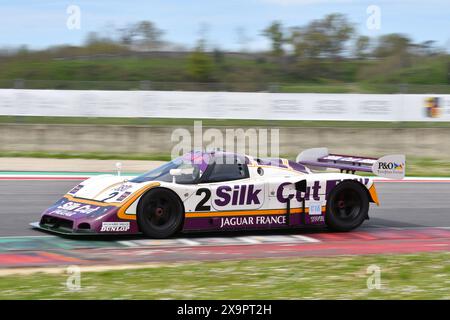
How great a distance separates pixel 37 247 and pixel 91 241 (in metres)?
0.68

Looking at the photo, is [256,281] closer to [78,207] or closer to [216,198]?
[216,198]

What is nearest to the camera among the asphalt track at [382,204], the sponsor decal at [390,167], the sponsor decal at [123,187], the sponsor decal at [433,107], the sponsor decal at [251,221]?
the sponsor decal at [123,187]

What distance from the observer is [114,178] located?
34.6 ft

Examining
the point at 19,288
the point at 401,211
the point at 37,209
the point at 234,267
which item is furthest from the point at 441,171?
the point at 19,288

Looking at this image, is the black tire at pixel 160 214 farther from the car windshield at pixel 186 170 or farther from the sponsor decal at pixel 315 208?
the sponsor decal at pixel 315 208

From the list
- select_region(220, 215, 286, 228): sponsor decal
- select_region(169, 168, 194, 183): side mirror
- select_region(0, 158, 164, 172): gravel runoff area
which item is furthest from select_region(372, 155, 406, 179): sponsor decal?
select_region(0, 158, 164, 172): gravel runoff area

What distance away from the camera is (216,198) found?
10.2 m

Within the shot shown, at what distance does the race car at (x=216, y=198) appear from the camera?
381 inches

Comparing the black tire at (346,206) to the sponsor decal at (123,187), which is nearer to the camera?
the sponsor decal at (123,187)

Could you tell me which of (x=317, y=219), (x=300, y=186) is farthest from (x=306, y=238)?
(x=300, y=186)

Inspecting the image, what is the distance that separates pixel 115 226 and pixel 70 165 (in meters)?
10.6

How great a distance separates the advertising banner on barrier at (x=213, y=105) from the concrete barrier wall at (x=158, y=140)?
1.51 ft

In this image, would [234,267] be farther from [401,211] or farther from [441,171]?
[441,171]

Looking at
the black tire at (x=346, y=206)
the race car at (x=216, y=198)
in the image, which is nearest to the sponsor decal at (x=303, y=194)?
the race car at (x=216, y=198)
